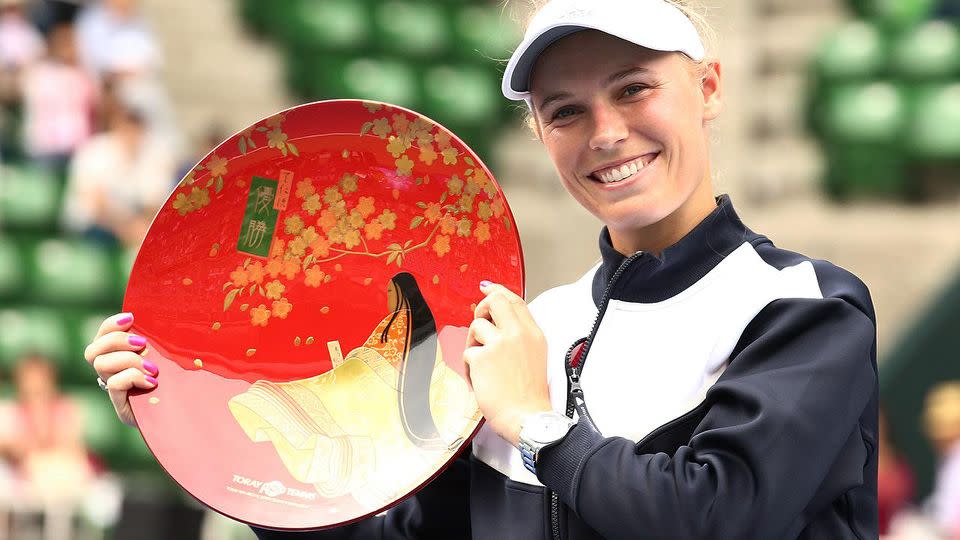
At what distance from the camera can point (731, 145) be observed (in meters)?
7.45

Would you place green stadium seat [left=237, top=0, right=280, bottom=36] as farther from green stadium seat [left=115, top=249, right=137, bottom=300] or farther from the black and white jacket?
the black and white jacket

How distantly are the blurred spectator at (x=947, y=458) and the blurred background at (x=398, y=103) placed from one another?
0.01m

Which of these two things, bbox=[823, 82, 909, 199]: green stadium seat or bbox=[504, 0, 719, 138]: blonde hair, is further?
bbox=[823, 82, 909, 199]: green stadium seat

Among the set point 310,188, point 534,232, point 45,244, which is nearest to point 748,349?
point 310,188

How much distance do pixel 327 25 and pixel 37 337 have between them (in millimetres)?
2509

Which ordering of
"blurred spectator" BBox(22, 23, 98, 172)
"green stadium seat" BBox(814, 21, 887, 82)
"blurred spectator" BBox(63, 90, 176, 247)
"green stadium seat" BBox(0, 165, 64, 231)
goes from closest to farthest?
"blurred spectator" BBox(63, 90, 176, 247) → "green stadium seat" BBox(0, 165, 64, 231) → "blurred spectator" BBox(22, 23, 98, 172) → "green stadium seat" BBox(814, 21, 887, 82)

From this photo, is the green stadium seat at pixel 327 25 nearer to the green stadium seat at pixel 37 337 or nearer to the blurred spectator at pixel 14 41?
the blurred spectator at pixel 14 41

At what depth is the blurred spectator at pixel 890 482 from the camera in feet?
14.7

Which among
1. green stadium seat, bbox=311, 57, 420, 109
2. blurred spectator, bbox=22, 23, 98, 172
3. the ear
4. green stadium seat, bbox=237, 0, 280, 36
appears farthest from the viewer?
green stadium seat, bbox=237, 0, 280, 36

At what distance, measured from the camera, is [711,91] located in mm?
1493

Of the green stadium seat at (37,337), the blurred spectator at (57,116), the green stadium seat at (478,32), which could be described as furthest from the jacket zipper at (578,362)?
the green stadium seat at (478,32)

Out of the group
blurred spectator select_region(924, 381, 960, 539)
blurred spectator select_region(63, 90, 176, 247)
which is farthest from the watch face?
blurred spectator select_region(63, 90, 176, 247)

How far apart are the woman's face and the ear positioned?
30 millimetres

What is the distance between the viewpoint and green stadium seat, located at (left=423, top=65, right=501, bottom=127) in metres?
7.43
